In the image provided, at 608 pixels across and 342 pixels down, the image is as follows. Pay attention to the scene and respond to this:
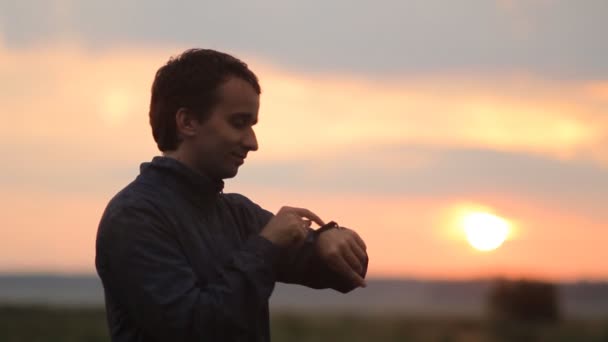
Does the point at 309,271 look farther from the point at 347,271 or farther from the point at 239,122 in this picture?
the point at 239,122

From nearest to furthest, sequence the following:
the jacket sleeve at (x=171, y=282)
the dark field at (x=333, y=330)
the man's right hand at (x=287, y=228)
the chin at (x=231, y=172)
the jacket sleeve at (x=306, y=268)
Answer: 1. the jacket sleeve at (x=171, y=282)
2. the man's right hand at (x=287, y=228)
3. the chin at (x=231, y=172)
4. the jacket sleeve at (x=306, y=268)
5. the dark field at (x=333, y=330)

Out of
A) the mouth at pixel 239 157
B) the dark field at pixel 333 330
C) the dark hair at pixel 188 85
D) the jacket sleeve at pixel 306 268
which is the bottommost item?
the jacket sleeve at pixel 306 268

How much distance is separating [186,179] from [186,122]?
157mm

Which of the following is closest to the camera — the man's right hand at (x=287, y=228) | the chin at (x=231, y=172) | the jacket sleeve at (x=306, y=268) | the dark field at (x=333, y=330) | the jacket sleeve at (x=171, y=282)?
the jacket sleeve at (x=171, y=282)

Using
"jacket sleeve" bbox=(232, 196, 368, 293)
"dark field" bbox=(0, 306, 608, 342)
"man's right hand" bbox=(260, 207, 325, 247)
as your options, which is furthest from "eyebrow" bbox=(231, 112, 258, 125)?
"dark field" bbox=(0, 306, 608, 342)

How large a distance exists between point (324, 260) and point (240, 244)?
0.24 meters

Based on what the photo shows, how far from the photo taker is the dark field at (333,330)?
102 feet

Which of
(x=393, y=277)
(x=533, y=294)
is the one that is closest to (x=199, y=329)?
(x=533, y=294)

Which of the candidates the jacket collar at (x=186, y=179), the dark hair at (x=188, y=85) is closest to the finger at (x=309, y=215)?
the jacket collar at (x=186, y=179)

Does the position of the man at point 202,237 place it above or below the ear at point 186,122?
below

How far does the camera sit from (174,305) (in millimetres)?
3412

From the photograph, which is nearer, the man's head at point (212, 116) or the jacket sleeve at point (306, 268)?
the man's head at point (212, 116)

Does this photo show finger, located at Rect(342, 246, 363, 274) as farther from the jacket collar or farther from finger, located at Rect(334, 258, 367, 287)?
the jacket collar

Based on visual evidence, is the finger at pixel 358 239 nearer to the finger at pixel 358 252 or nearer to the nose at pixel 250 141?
the finger at pixel 358 252
